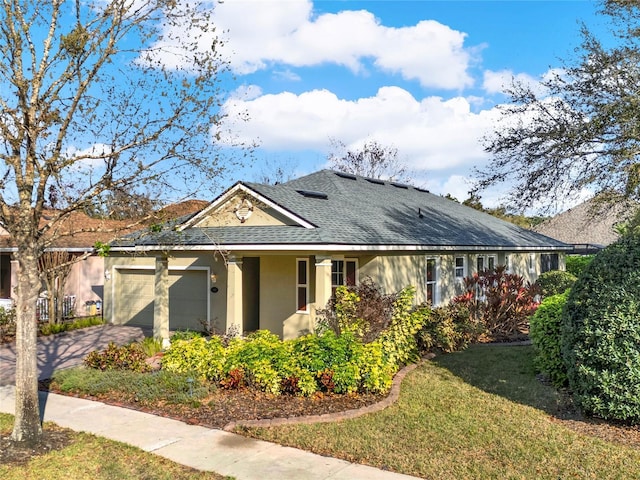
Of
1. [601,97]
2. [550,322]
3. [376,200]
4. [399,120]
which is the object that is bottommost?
[550,322]

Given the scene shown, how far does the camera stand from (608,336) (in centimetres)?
691

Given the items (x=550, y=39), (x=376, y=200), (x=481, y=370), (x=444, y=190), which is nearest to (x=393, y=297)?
(x=481, y=370)

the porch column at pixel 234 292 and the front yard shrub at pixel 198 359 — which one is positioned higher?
the porch column at pixel 234 292

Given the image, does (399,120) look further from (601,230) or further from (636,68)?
(601,230)

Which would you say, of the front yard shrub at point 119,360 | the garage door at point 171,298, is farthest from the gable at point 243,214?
the front yard shrub at point 119,360

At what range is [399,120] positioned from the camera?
29.5m

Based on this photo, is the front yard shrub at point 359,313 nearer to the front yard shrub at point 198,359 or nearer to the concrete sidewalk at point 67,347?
the front yard shrub at point 198,359

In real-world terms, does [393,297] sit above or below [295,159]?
below

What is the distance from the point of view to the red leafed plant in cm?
1465

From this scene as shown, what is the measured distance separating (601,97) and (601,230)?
29.9 metres

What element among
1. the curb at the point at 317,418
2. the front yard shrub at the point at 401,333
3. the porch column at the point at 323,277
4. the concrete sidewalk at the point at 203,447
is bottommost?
the concrete sidewalk at the point at 203,447

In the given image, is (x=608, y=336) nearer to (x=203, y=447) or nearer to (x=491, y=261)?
(x=203, y=447)

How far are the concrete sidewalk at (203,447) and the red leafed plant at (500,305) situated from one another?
9.31 metres

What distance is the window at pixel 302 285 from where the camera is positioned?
44.6ft
